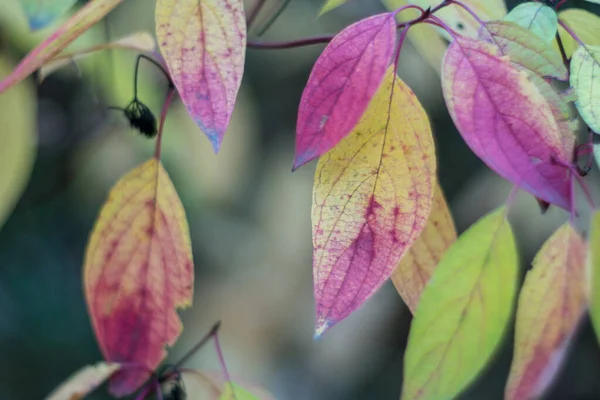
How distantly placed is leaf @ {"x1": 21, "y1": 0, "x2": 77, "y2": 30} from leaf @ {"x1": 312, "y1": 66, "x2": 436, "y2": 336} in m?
0.11

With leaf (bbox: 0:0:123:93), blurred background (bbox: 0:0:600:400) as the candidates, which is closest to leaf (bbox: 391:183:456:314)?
leaf (bbox: 0:0:123:93)

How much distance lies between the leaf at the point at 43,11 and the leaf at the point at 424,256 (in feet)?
0.56

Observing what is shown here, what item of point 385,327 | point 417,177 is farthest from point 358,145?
point 385,327

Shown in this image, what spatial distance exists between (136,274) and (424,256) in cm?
13

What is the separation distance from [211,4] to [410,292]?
0.48ft

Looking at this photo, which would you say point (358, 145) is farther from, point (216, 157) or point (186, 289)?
point (216, 157)

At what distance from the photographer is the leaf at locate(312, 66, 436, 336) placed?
0.23 metres

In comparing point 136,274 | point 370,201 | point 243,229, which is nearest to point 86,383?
point 136,274

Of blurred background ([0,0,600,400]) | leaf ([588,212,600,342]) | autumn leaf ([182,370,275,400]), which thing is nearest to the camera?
leaf ([588,212,600,342])

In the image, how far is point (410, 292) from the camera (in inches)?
11.1

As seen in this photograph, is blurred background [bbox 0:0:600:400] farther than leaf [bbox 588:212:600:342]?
Yes

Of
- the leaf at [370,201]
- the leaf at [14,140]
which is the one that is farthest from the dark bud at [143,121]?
the leaf at [370,201]

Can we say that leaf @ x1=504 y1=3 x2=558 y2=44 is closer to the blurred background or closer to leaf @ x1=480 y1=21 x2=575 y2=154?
leaf @ x1=480 y1=21 x2=575 y2=154

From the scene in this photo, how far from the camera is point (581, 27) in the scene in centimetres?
33
